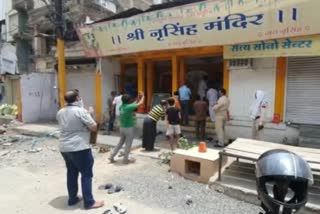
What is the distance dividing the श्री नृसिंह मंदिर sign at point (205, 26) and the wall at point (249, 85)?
109 centimetres

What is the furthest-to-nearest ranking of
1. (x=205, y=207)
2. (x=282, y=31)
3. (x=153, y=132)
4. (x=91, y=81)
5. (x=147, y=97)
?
1. (x=91, y=81)
2. (x=147, y=97)
3. (x=153, y=132)
4. (x=282, y=31)
5. (x=205, y=207)

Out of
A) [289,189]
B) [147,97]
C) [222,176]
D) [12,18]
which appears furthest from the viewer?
[12,18]

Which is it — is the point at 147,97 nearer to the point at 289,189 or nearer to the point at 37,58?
the point at 37,58

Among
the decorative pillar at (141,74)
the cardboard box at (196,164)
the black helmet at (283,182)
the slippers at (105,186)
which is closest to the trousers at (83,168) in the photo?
the slippers at (105,186)

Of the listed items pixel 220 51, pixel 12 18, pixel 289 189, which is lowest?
pixel 289 189

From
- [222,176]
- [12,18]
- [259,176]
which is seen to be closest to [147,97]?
[222,176]

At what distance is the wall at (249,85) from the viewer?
8836 mm

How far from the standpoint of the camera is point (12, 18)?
21531 mm

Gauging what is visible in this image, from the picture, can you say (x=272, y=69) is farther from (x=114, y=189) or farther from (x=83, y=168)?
(x=83, y=168)

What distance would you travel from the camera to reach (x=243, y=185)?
537 centimetres

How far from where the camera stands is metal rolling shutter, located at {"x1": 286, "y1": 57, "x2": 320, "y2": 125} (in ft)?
27.0

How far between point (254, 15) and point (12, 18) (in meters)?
19.2

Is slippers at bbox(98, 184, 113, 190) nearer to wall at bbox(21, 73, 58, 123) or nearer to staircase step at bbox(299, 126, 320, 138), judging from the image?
staircase step at bbox(299, 126, 320, 138)

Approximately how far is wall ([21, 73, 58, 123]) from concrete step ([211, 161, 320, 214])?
36.1 feet
